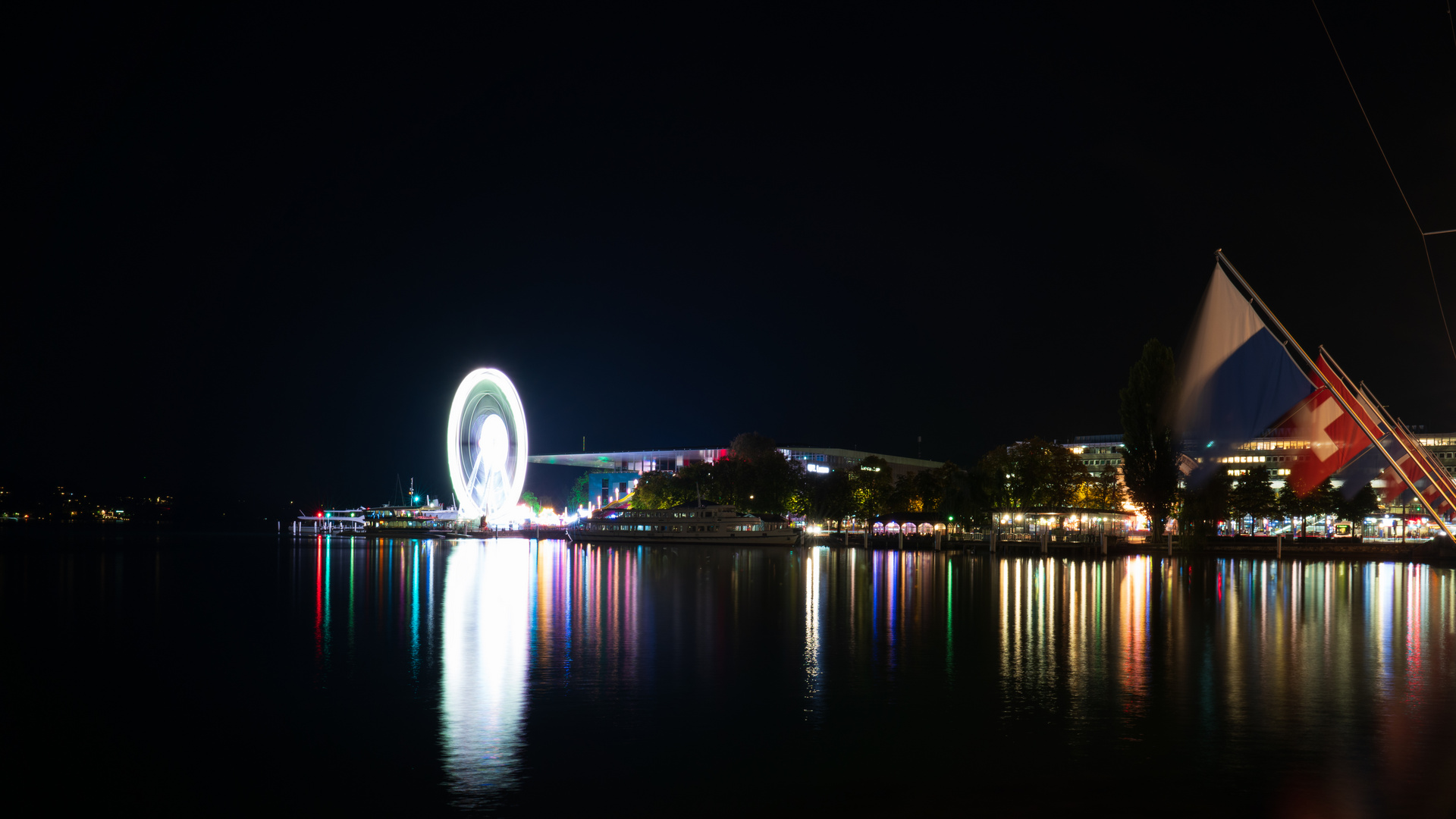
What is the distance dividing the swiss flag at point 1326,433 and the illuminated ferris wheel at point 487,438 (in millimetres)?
52571

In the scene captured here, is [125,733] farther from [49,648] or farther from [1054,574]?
[1054,574]

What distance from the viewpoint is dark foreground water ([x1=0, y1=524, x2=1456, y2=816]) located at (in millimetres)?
9883

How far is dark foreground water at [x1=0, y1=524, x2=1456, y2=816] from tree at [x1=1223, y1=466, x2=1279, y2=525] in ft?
159

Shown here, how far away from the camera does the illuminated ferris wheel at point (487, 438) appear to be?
77812 mm

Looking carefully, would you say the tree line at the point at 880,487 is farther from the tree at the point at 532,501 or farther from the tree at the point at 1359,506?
the tree at the point at 532,501

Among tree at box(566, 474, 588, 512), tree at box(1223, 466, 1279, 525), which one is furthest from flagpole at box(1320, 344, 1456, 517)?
tree at box(566, 474, 588, 512)

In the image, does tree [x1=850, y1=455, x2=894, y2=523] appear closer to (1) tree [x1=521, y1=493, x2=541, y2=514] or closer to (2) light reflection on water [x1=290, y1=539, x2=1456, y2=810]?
(1) tree [x1=521, y1=493, x2=541, y2=514]

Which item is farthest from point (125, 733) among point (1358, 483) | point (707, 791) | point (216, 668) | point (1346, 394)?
point (1358, 483)

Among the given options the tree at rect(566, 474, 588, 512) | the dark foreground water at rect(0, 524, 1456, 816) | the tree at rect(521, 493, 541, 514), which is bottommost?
the tree at rect(521, 493, 541, 514)

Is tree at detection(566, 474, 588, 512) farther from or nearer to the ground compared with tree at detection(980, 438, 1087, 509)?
nearer to the ground

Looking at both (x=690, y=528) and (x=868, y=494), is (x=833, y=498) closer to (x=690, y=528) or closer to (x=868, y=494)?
(x=868, y=494)

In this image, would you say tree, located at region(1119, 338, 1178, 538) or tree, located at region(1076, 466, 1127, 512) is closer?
tree, located at region(1119, 338, 1178, 538)

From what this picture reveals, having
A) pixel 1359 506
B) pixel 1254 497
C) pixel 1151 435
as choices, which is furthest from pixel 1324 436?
pixel 1359 506

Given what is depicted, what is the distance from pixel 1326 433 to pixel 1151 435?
22133mm
